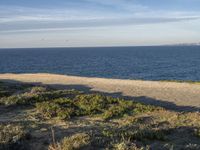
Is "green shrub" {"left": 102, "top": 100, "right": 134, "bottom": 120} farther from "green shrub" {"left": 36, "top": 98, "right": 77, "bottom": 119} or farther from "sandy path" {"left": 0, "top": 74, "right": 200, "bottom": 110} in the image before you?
"sandy path" {"left": 0, "top": 74, "right": 200, "bottom": 110}

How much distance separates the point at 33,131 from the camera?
40.4 feet

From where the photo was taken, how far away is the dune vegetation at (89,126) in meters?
10.4

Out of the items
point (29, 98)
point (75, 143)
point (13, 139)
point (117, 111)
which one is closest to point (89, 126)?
point (13, 139)

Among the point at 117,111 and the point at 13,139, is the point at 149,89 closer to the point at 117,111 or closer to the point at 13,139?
the point at 117,111

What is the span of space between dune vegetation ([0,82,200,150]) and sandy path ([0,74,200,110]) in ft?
15.9

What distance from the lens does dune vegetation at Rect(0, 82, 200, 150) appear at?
34.0 ft

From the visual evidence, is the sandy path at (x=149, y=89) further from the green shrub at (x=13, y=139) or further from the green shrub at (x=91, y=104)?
the green shrub at (x=13, y=139)

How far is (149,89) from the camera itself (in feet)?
101

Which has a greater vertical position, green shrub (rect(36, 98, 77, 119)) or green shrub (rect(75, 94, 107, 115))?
green shrub (rect(36, 98, 77, 119))

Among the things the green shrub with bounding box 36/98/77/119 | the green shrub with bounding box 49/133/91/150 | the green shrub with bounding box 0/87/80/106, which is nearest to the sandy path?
the green shrub with bounding box 0/87/80/106

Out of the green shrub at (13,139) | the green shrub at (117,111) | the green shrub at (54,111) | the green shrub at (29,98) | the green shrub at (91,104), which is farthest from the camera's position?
the green shrub at (29,98)

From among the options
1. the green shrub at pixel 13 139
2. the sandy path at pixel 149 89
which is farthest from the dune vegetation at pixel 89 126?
the sandy path at pixel 149 89

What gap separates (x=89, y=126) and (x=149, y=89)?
17679 millimetres

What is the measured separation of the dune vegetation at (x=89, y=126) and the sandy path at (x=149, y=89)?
4856 millimetres
